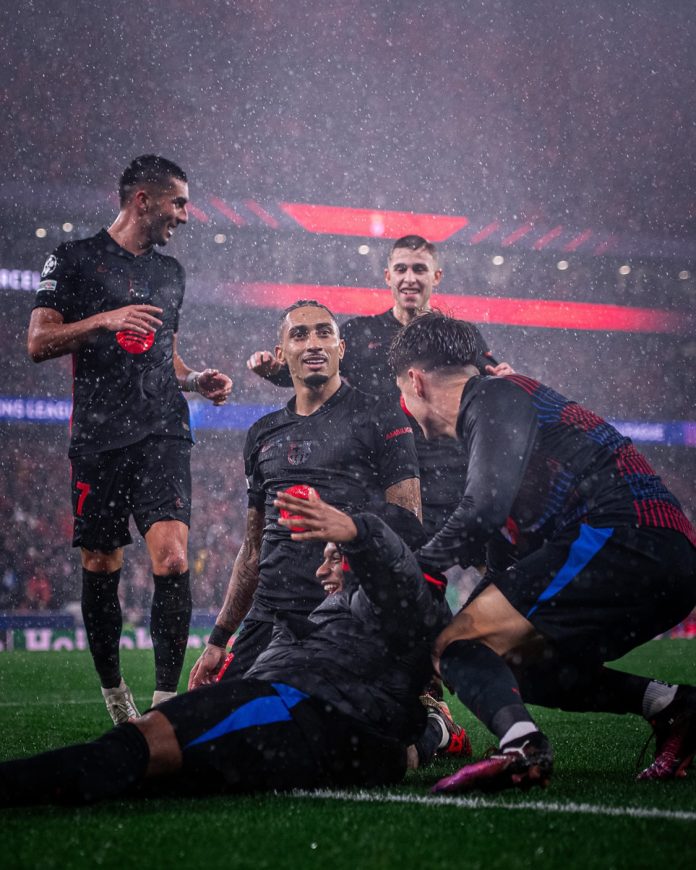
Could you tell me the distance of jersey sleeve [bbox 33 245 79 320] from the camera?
4430 mm

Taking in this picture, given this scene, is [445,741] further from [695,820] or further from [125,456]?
[125,456]

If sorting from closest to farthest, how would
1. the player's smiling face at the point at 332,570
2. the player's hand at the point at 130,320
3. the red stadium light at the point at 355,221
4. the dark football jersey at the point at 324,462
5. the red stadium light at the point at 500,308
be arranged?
the player's smiling face at the point at 332,570
the dark football jersey at the point at 324,462
the player's hand at the point at 130,320
the red stadium light at the point at 500,308
the red stadium light at the point at 355,221

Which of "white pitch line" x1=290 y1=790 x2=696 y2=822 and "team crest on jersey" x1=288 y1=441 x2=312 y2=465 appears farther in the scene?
"team crest on jersey" x1=288 y1=441 x2=312 y2=465

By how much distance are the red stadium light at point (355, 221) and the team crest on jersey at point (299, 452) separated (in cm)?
2445

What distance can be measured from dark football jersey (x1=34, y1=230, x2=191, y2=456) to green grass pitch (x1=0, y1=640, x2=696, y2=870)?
2.17 metres

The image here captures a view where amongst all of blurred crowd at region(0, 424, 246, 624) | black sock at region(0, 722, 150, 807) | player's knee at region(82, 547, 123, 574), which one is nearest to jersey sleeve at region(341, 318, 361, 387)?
player's knee at region(82, 547, 123, 574)

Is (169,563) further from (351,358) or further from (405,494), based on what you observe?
(351,358)

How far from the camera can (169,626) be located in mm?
4246

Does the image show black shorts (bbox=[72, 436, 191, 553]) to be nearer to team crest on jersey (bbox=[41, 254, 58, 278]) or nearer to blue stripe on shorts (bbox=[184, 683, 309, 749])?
team crest on jersey (bbox=[41, 254, 58, 278])

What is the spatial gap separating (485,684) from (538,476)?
27.3 inches

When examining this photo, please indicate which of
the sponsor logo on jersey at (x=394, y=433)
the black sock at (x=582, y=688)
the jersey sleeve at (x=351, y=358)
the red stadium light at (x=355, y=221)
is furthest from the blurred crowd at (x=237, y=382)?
the black sock at (x=582, y=688)

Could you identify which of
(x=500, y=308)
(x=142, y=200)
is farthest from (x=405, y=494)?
(x=500, y=308)

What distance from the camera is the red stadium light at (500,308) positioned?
1049 inches

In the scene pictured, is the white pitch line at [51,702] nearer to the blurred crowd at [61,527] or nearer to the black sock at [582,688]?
the black sock at [582,688]
